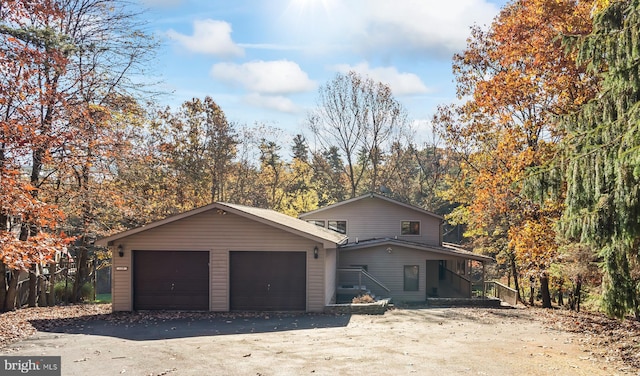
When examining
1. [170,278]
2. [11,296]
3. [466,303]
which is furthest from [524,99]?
A: [11,296]

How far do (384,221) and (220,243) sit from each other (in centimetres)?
1421

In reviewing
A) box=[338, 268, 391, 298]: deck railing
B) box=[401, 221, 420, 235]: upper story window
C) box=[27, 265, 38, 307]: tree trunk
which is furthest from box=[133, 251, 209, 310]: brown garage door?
box=[401, 221, 420, 235]: upper story window

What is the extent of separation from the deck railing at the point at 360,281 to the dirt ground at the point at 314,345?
243 inches

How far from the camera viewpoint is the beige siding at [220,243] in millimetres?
17766

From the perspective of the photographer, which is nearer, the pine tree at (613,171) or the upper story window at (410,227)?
the pine tree at (613,171)

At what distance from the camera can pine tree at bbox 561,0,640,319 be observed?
8742mm

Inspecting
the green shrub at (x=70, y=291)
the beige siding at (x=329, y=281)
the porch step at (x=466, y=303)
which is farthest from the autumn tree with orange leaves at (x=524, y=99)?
the green shrub at (x=70, y=291)

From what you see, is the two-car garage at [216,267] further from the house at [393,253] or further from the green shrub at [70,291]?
the green shrub at [70,291]

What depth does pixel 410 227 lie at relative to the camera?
98.2 feet

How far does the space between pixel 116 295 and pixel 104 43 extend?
9.49 m

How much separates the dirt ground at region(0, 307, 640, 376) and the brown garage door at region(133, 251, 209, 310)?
0.71m


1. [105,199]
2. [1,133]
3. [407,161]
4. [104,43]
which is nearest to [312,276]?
[105,199]

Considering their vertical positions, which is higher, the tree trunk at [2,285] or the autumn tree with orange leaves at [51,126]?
the autumn tree with orange leaves at [51,126]

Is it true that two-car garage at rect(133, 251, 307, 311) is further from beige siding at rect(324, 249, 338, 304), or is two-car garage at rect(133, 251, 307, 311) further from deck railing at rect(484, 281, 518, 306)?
deck railing at rect(484, 281, 518, 306)
